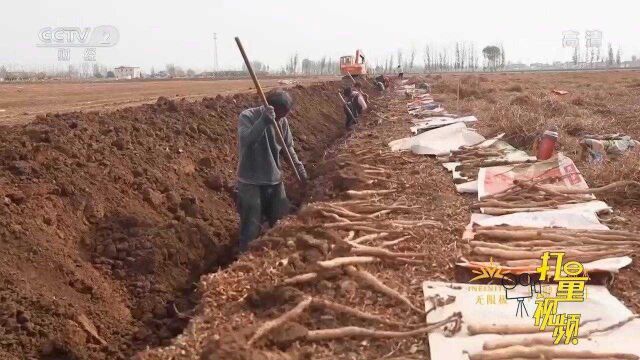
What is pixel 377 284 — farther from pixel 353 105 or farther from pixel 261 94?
pixel 353 105

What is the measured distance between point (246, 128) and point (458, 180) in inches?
125

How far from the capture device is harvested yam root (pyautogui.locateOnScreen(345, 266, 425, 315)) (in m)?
3.75

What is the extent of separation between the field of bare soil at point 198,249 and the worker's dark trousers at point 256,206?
0.48 m

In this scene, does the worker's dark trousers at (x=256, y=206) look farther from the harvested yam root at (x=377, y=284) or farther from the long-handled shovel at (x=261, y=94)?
the harvested yam root at (x=377, y=284)

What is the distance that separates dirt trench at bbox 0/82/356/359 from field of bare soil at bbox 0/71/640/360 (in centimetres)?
2

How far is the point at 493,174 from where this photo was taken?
7129mm

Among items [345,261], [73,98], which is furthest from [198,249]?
[73,98]

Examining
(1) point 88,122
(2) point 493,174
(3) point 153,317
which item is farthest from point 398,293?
(1) point 88,122

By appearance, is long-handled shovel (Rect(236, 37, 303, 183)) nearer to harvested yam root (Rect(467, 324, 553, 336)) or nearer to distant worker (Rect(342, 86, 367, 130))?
harvested yam root (Rect(467, 324, 553, 336))

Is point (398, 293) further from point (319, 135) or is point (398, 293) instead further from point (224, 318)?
point (319, 135)

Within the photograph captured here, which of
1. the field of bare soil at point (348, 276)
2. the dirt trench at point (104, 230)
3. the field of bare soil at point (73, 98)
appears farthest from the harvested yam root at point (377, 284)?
the field of bare soil at point (73, 98)

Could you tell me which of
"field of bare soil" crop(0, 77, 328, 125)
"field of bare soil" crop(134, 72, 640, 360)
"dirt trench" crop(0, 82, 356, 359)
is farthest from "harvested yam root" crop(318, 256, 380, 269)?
"field of bare soil" crop(0, 77, 328, 125)

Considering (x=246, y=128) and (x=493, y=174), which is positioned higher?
(x=246, y=128)

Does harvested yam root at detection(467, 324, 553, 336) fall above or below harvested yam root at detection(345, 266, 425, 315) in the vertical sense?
below
